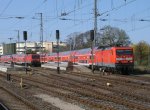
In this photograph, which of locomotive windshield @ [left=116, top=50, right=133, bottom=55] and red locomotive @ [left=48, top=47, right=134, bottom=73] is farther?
locomotive windshield @ [left=116, top=50, right=133, bottom=55]

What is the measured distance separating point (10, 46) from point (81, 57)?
194 feet

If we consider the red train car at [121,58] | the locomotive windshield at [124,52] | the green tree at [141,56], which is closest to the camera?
the red train car at [121,58]

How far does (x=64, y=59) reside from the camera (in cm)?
7600

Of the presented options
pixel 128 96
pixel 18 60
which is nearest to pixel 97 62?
pixel 128 96

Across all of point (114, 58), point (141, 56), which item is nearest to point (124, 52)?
point (114, 58)

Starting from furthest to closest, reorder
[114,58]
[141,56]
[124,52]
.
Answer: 1. [141,56]
2. [124,52]
3. [114,58]

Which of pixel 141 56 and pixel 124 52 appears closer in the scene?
pixel 124 52

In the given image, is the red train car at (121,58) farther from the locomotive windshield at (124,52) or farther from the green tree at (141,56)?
the green tree at (141,56)

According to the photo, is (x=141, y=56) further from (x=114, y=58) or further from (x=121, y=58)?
(x=114, y=58)

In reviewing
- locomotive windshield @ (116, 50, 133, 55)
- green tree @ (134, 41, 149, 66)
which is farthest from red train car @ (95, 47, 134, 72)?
green tree @ (134, 41, 149, 66)

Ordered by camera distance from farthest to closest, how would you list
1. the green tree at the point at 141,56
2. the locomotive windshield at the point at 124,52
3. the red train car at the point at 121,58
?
the green tree at the point at 141,56
the locomotive windshield at the point at 124,52
the red train car at the point at 121,58

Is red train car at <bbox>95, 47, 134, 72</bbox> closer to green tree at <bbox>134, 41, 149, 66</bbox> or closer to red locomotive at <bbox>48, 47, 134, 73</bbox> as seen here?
red locomotive at <bbox>48, 47, 134, 73</bbox>

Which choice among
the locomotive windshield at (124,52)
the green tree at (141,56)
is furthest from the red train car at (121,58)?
the green tree at (141,56)

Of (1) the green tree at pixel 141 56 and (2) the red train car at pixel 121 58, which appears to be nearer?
(2) the red train car at pixel 121 58
